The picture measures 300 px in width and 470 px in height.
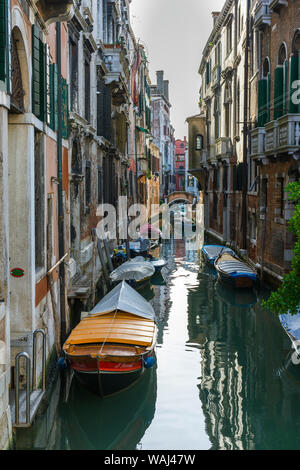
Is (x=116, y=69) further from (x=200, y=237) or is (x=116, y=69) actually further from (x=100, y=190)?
(x=200, y=237)

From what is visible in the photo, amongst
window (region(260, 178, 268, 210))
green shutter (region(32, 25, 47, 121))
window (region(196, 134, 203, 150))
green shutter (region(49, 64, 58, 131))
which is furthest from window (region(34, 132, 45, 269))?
window (region(196, 134, 203, 150))

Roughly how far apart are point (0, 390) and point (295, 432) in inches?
158

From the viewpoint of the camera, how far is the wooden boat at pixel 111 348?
7.65m

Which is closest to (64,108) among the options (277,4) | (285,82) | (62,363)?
(62,363)

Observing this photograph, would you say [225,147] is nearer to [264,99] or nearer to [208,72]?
[264,99]

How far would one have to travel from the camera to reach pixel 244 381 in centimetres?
902

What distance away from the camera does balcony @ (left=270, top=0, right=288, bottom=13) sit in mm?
13648

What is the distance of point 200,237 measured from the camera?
33.8 meters

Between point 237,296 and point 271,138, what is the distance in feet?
15.3

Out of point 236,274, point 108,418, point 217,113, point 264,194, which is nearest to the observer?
point 108,418

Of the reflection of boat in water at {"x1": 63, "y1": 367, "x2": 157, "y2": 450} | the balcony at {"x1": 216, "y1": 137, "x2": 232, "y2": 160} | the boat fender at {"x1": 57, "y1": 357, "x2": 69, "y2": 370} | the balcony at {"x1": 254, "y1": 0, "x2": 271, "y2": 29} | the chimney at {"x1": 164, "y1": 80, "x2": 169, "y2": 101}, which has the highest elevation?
the chimney at {"x1": 164, "y1": 80, "x2": 169, "y2": 101}

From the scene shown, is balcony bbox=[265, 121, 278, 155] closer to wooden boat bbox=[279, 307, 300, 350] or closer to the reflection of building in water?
the reflection of building in water

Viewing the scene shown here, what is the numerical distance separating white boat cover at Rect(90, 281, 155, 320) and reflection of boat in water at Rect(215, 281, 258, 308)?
4.96 metres
